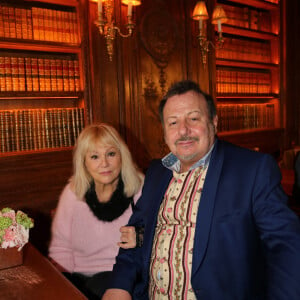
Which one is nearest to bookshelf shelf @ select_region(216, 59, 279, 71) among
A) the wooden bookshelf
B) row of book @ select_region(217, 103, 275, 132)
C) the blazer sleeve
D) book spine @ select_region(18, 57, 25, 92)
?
the wooden bookshelf

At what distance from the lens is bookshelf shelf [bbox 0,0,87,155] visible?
293cm

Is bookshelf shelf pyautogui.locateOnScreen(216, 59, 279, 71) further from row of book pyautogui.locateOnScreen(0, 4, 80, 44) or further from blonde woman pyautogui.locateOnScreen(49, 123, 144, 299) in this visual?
blonde woman pyautogui.locateOnScreen(49, 123, 144, 299)

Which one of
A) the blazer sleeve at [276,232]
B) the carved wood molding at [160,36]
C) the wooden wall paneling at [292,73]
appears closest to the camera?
the blazer sleeve at [276,232]

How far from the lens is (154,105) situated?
3.76m

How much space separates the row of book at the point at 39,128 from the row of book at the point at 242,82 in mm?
2002

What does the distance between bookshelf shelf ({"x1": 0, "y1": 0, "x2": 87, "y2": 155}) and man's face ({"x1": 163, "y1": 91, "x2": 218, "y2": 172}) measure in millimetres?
1862

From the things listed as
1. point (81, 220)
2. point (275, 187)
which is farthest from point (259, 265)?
point (81, 220)

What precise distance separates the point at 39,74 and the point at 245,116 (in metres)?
2.88

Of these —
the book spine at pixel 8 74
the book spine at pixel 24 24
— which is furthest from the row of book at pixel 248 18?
the book spine at pixel 8 74

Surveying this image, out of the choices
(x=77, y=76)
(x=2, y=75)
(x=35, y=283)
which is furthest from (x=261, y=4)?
(x=35, y=283)

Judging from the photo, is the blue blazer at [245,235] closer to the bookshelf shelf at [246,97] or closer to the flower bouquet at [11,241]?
the flower bouquet at [11,241]

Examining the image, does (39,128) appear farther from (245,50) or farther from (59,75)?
(245,50)

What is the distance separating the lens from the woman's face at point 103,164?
208 cm

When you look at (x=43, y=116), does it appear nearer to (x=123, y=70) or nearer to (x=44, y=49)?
(x=44, y=49)
